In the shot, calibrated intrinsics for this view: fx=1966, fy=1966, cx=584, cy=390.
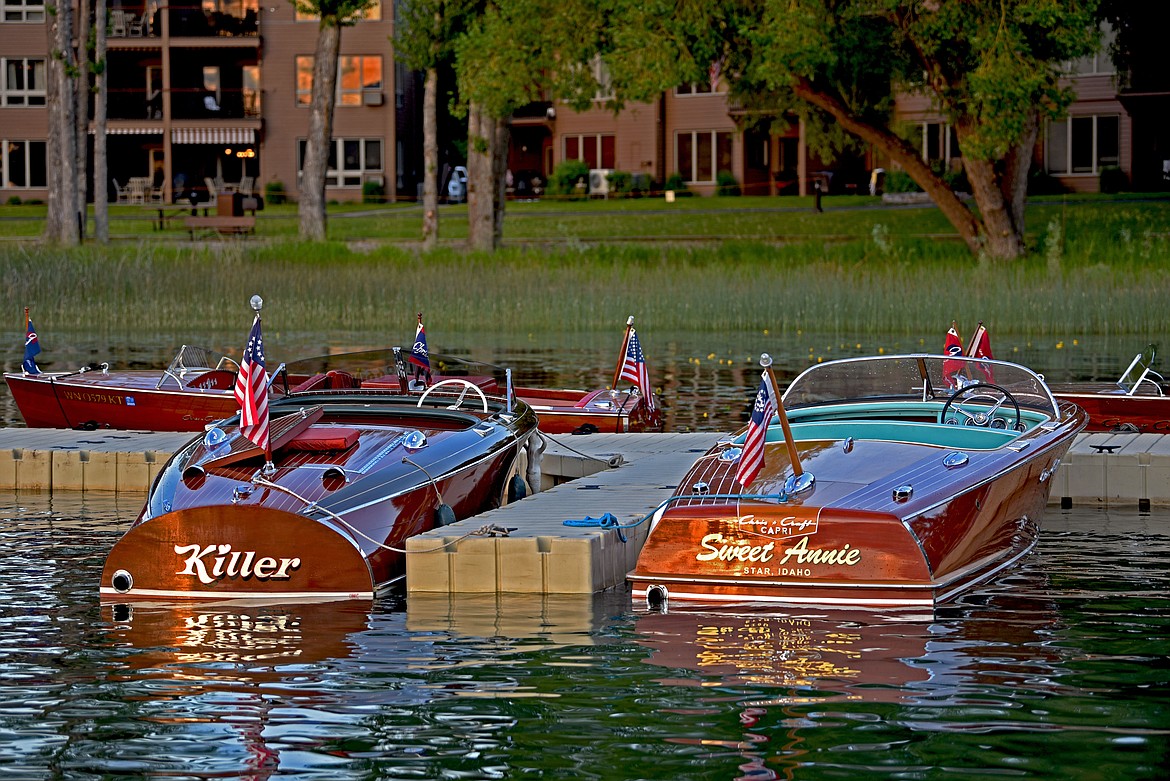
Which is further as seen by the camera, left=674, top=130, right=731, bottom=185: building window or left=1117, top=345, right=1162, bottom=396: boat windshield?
left=674, top=130, right=731, bottom=185: building window

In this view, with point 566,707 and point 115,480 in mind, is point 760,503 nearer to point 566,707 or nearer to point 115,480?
point 566,707

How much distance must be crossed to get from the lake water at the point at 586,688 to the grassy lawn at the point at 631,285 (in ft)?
62.3

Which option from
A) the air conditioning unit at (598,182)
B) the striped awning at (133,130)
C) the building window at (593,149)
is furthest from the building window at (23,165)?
the air conditioning unit at (598,182)

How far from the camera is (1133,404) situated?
20312 millimetres

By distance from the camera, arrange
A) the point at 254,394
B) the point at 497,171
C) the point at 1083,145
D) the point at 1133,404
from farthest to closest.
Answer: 1. the point at 1083,145
2. the point at 497,171
3. the point at 1133,404
4. the point at 254,394

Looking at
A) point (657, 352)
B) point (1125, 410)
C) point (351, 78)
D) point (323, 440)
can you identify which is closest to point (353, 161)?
point (351, 78)

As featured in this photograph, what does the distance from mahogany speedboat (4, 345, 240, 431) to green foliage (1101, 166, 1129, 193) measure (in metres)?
43.0

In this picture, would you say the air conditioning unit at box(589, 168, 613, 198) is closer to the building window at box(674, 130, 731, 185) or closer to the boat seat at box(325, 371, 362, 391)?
the building window at box(674, 130, 731, 185)

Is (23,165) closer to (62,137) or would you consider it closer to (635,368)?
(62,137)

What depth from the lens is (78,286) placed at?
34844 mm

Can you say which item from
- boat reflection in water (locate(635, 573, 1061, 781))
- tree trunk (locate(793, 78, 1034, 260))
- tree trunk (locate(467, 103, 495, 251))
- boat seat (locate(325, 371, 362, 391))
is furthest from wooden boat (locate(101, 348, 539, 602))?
tree trunk (locate(467, 103, 495, 251))

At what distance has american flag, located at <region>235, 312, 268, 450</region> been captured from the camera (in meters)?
13.3

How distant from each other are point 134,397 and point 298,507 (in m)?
9.67

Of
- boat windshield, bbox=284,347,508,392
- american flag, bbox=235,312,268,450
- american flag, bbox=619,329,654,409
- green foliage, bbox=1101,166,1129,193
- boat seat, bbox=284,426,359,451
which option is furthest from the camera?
green foliage, bbox=1101,166,1129,193
